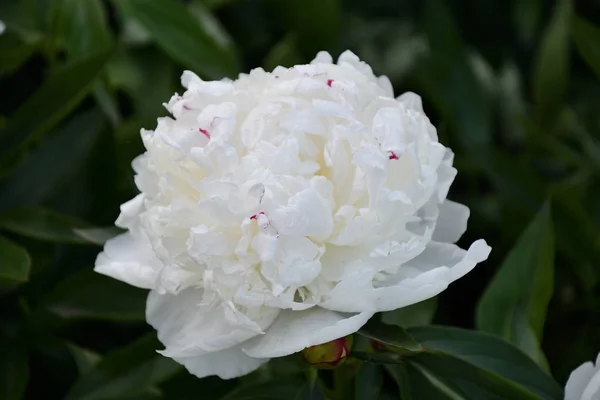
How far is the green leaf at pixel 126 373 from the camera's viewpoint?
1.98 feet

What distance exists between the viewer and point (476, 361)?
53 centimetres

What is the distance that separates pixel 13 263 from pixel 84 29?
1.04ft

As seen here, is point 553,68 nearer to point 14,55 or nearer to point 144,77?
point 144,77

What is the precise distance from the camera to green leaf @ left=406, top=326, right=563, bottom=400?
1.72 feet

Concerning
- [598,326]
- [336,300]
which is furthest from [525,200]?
[336,300]

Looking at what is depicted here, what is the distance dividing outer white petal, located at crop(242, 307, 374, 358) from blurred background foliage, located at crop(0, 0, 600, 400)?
0.10 metres

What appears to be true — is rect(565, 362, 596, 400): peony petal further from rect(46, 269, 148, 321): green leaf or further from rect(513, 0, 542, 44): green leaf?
rect(513, 0, 542, 44): green leaf

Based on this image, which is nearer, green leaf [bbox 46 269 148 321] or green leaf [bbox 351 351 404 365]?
green leaf [bbox 351 351 404 365]

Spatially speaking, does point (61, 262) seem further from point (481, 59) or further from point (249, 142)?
point (481, 59)

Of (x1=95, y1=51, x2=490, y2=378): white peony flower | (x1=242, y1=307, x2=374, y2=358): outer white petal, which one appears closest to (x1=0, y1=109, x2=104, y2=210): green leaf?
(x1=95, y1=51, x2=490, y2=378): white peony flower

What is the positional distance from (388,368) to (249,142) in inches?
7.9

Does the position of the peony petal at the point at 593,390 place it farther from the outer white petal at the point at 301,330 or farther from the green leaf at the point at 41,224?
the green leaf at the point at 41,224

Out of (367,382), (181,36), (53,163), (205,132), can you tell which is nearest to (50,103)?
(53,163)

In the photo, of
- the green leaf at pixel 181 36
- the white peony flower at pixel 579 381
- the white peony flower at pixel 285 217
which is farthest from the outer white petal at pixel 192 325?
the green leaf at pixel 181 36
